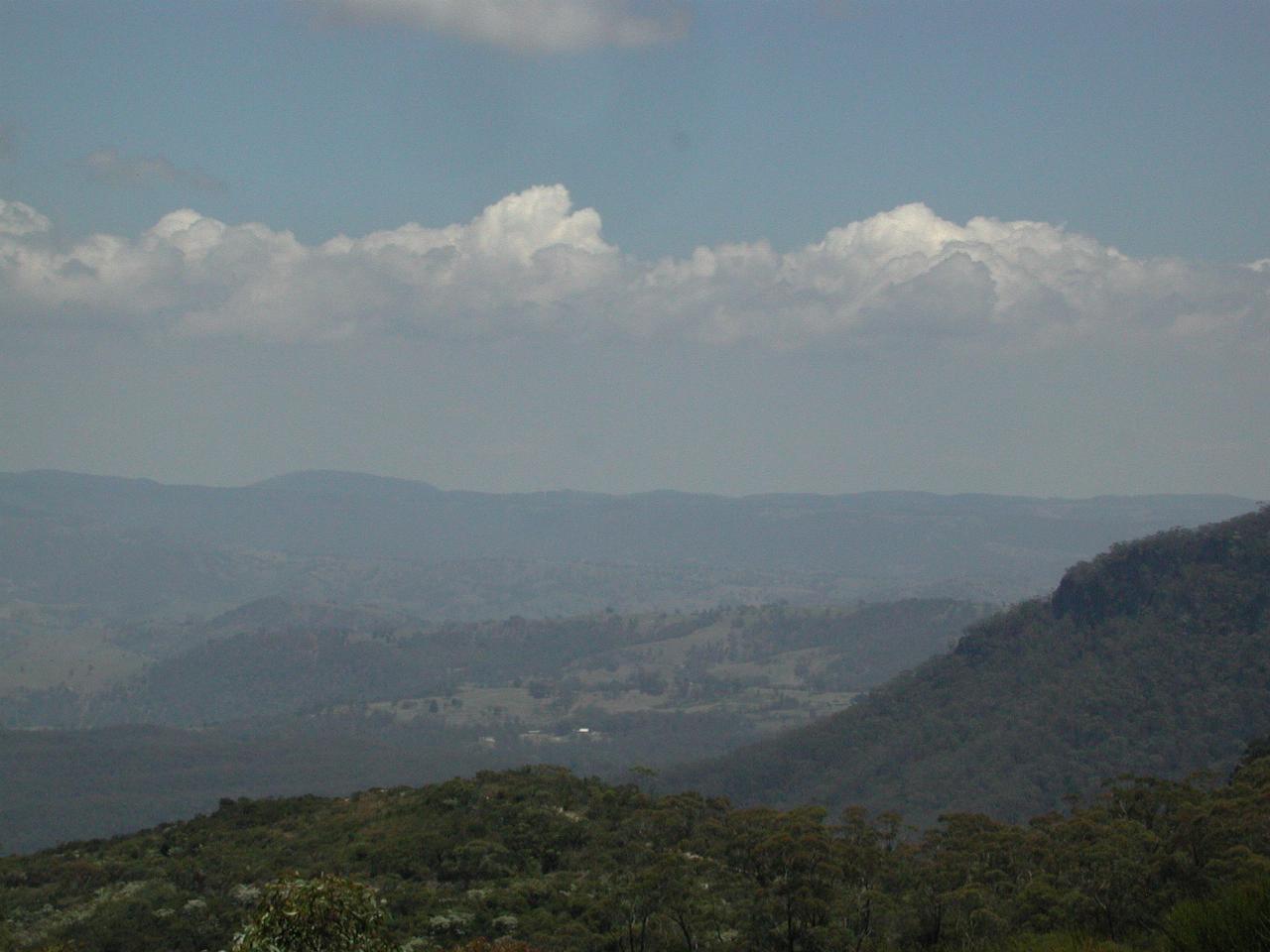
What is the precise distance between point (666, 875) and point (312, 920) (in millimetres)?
23494

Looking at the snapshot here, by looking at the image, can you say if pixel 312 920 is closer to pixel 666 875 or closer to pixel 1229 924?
pixel 1229 924

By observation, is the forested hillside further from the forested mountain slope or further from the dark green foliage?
the forested mountain slope

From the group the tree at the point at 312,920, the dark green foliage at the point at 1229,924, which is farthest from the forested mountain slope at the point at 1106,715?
the tree at the point at 312,920

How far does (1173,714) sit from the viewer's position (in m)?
161

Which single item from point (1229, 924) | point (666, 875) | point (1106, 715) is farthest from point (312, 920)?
point (1106, 715)

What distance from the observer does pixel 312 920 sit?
26.2m

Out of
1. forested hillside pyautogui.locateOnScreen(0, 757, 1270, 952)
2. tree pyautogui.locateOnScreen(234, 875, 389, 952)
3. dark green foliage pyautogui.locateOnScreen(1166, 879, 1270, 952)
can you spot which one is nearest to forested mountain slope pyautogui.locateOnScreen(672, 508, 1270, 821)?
forested hillside pyautogui.locateOnScreen(0, 757, 1270, 952)

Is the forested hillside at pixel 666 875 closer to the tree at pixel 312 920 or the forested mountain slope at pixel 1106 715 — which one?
the tree at pixel 312 920

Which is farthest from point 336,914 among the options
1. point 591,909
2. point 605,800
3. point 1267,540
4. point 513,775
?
point 1267,540

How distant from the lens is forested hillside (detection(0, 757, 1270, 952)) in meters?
45.5

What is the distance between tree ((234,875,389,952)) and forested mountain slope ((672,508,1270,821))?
132m

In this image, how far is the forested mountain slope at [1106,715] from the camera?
155250 mm

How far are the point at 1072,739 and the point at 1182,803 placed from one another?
11981cm

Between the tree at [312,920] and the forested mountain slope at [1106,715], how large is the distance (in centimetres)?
13204
